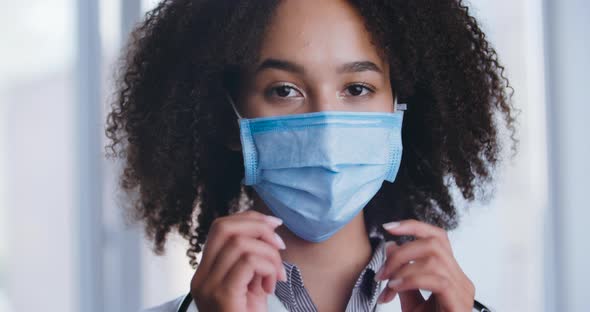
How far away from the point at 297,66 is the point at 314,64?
0.09 feet

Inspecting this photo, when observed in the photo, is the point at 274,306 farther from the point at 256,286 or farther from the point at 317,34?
the point at 317,34

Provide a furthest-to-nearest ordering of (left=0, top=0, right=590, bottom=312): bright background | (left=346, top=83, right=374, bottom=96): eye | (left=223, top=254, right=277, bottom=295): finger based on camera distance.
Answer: (left=0, top=0, right=590, bottom=312): bright background → (left=346, top=83, right=374, bottom=96): eye → (left=223, top=254, right=277, bottom=295): finger

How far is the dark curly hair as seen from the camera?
1125 millimetres

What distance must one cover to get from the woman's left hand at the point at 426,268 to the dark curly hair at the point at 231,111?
0.86 feet

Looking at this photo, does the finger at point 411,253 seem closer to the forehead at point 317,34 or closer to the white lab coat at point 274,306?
the white lab coat at point 274,306

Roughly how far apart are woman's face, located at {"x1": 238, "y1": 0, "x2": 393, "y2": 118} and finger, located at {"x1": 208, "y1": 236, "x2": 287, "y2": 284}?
210 millimetres

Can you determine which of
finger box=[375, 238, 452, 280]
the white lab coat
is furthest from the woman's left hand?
the white lab coat

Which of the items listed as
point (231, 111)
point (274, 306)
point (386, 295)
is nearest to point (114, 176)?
point (231, 111)

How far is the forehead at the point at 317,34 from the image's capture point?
Result: 1022mm

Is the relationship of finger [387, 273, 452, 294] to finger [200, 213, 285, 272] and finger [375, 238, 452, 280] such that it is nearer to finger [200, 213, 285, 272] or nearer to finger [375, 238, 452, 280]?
finger [375, 238, 452, 280]

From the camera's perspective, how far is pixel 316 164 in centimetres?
103

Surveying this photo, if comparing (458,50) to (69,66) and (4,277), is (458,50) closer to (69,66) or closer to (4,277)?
(69,66)

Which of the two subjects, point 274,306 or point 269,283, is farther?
point 274,306

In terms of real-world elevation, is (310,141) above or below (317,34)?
below
